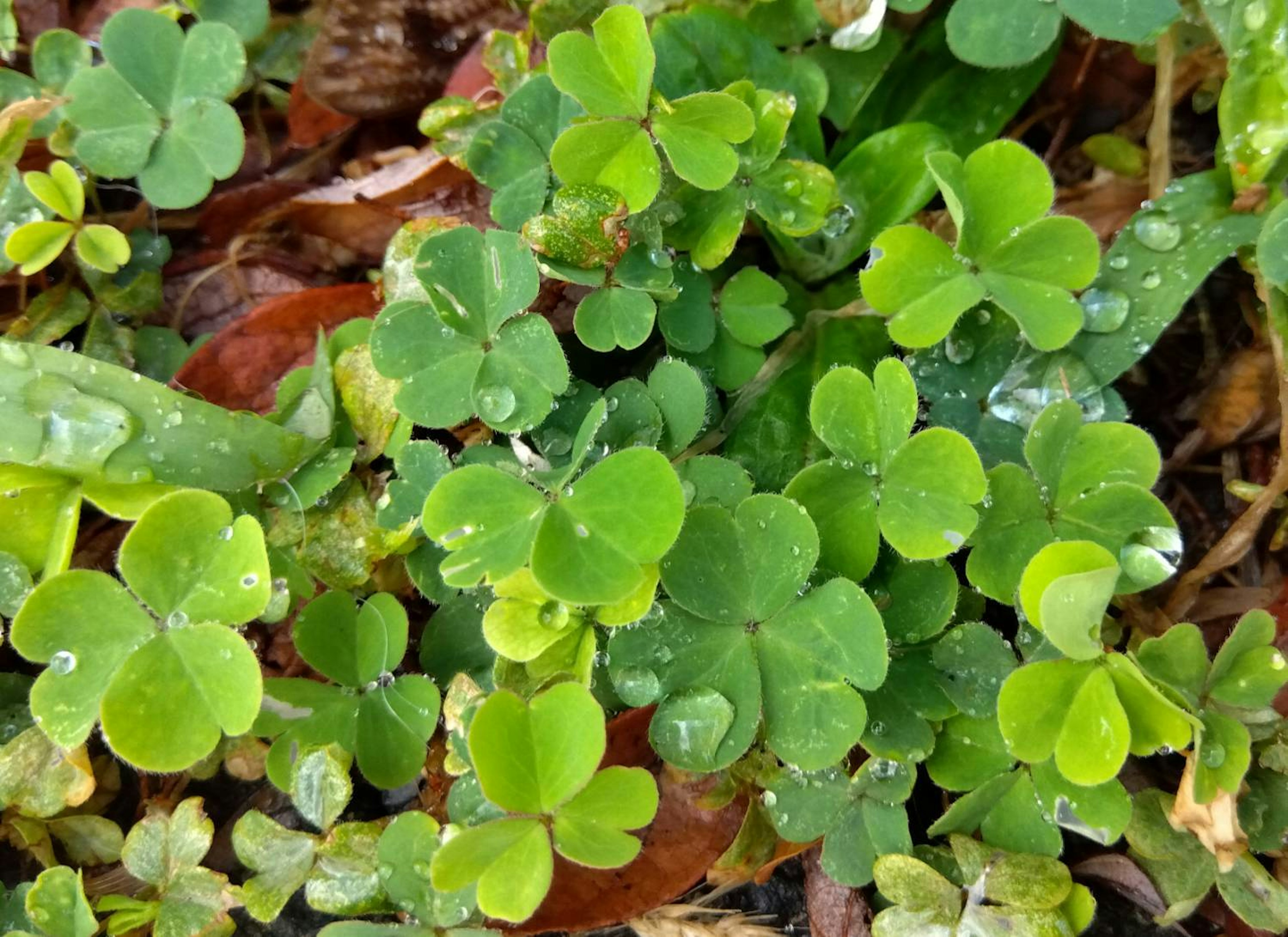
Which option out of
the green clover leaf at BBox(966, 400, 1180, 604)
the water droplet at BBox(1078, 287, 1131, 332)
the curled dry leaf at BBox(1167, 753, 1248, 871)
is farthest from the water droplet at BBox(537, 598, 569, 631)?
the water droplet at BBox(1078, 287, 1131, 332)

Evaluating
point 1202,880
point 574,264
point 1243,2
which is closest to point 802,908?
point 1202,880

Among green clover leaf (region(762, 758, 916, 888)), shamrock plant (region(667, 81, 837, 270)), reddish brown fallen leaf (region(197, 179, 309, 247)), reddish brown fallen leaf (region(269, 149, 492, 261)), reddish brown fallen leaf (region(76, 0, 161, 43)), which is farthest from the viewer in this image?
reddish brown fallen leaf (region(76, 0, 161, 43))

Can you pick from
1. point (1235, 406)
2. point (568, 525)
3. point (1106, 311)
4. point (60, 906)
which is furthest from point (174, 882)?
point (1235, 406)

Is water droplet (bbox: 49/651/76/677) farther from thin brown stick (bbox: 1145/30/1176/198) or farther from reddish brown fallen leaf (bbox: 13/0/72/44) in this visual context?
thin brown stick (bbox: 1145/30/1176/198)

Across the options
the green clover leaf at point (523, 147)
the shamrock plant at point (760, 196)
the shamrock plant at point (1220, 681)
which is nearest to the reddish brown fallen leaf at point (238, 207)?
the green clover leaf at point (523, 147)

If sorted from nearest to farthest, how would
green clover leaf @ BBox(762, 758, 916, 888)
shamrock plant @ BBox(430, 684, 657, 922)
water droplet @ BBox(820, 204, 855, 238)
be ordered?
shamrock plant @ BBox(430, 684, 657, 922), green clover leaf @ BBox(762, 758, 916, 888), water droplet @ BBox(820, 204, 855, 238)

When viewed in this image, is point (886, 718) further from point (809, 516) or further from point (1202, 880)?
point (1202, 880)
